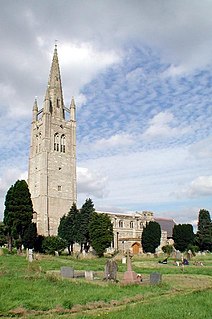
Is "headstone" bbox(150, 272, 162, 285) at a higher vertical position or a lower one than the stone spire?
lower

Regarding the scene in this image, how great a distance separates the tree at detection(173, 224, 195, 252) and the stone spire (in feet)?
103

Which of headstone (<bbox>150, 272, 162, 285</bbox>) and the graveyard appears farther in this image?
headstone (<bbox>150, 272, 162, 285</bbox>)

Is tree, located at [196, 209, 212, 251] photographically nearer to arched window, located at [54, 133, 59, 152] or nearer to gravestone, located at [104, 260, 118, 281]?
arched window, located at [54, 133, 59, 152]

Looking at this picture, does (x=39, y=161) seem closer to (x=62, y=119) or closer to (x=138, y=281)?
(x=62, y=119)

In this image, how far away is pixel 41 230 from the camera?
5903 centimetres

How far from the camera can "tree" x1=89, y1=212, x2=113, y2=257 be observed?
4700 centimetres

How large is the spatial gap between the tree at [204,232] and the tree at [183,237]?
13.3 feet

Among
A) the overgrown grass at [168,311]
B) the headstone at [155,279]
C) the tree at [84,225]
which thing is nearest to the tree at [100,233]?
the tree at [84,225]

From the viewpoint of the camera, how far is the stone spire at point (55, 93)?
2763 inches

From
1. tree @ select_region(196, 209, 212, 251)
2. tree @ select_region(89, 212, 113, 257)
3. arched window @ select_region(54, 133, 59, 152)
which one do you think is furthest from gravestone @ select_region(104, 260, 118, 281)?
tree @ select_region(196, 209, 212, 251)

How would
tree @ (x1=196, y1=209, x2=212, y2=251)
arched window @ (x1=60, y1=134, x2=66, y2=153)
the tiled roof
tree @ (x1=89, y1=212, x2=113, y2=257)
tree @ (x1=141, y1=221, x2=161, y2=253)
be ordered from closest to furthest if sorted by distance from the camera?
tree @ (x1=89, y1=212, x2=113, y2=257)
tree @ (x1=141, y1=221, x2=161, y2=253)
tree @ (x1=196, y1=209, x2=212, y2=251)
arched window @ (x1=60, y1=134, x2=66, y2=153)
the tiled roof

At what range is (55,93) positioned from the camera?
72.0 m

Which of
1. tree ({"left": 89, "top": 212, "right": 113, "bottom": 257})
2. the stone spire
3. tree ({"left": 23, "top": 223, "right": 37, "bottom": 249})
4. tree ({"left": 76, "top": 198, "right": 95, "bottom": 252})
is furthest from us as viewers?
the stone spire

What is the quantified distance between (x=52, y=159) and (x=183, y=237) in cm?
2709
